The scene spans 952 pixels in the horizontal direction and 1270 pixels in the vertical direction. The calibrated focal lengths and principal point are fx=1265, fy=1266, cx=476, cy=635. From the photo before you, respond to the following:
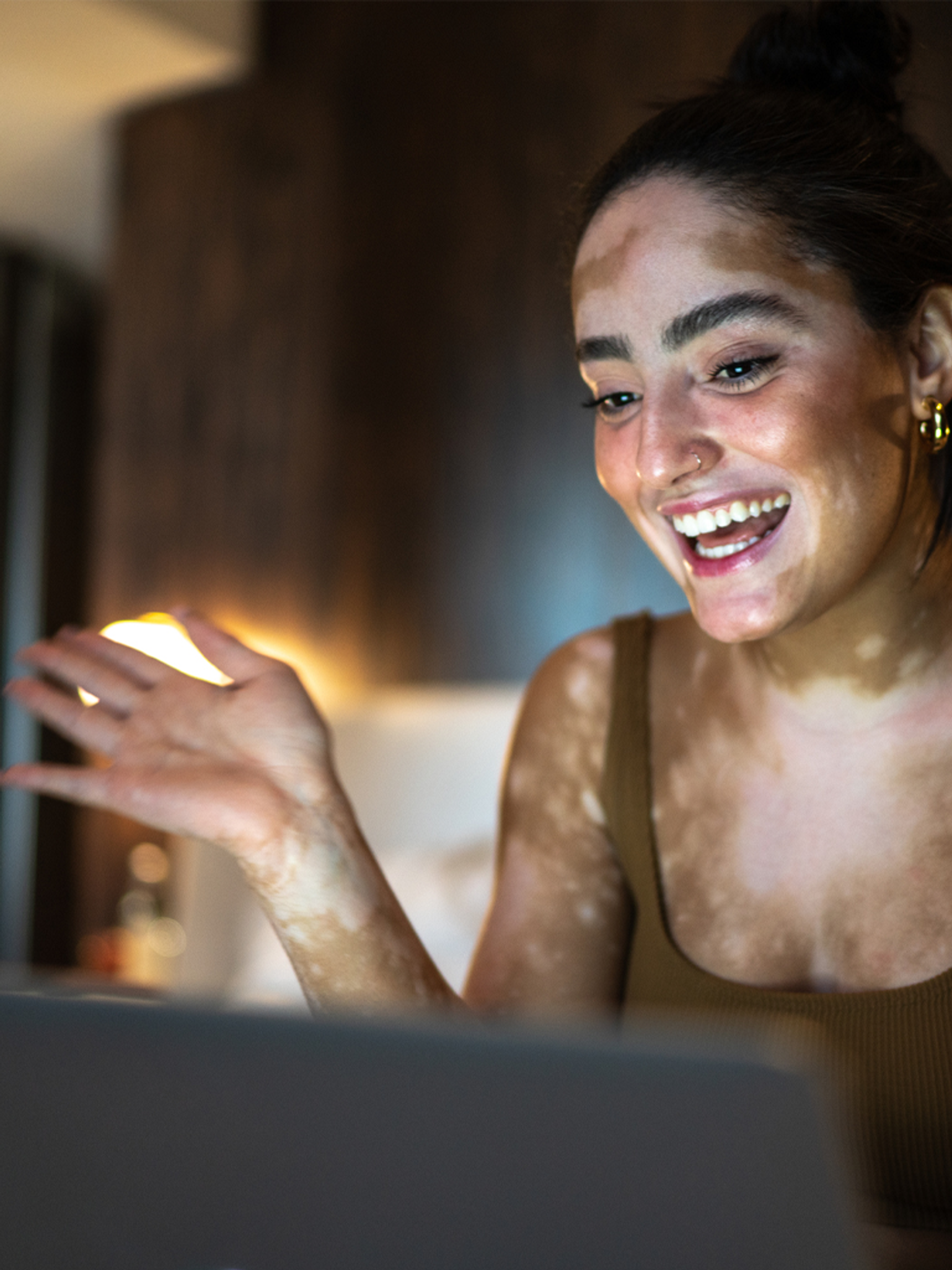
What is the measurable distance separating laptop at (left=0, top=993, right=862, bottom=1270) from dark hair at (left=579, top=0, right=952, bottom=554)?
916mm

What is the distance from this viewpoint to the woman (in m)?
0.99

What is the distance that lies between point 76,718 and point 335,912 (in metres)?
0.25

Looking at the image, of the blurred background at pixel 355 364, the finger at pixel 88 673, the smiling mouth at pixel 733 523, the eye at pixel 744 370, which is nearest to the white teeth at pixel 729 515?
the smiling mouth at pixel 733 523

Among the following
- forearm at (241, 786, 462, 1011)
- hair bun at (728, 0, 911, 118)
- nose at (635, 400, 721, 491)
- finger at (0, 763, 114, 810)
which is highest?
hair bun at (728, 0, 911, 118)

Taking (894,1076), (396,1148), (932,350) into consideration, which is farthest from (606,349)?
(396,1148)

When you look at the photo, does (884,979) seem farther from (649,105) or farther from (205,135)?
(205,135)

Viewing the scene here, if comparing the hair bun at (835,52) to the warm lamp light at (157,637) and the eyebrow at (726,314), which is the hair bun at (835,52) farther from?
the warm lamp light at (157,637)

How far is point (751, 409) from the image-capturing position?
1.08 m

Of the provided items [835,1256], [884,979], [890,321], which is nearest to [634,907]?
[884,979]

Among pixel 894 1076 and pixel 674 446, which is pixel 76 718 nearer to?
pixel 674 446

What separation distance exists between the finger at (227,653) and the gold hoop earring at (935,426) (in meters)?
0.64

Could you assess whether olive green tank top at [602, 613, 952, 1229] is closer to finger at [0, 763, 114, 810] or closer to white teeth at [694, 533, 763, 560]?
white teeth at [694, 533, 763, 560]

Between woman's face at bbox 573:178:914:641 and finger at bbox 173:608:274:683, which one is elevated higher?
woman's face at bbox 573:178:914:641

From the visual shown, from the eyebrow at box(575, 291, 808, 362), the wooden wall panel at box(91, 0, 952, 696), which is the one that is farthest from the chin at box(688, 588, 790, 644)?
the wooden wall panel at box(91, 0, 952, 696)
